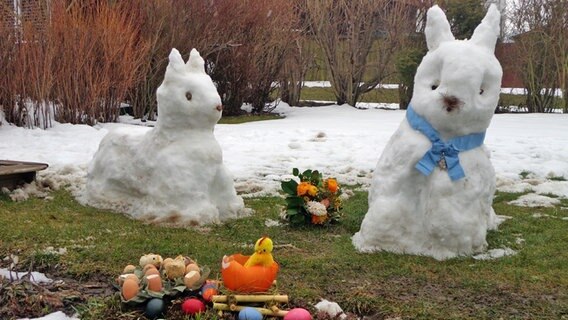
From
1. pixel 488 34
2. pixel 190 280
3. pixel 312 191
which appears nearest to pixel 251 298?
pixel 190 280

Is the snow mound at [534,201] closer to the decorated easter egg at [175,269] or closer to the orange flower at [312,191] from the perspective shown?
the orange flower at [312,191]

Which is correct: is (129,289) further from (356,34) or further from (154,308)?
(356,34)

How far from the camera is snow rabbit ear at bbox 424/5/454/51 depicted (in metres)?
5.11

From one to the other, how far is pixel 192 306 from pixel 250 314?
0.33 meters

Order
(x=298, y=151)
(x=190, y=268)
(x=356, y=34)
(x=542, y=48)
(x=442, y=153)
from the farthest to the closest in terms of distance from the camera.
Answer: (x=356, y=34)
(x=542, y=48)
(x=298, y=151)
(x=442, y=153)
(x=190, y=268)

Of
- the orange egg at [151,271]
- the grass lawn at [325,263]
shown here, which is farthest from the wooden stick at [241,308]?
the orange egg at [151,271]

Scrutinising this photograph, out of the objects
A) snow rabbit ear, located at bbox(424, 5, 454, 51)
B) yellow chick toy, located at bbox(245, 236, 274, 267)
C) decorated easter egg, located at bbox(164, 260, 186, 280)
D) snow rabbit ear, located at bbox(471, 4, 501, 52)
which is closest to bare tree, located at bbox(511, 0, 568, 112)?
snow rabbit ear, located at bbox(471, 4, 501, 52)

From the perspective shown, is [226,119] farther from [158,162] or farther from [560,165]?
[158,162]

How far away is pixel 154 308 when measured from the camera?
135 inches

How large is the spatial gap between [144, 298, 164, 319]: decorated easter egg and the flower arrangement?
243cm

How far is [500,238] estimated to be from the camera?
5.43 meters

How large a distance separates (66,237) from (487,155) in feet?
11.0

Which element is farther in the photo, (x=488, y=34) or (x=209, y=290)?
(x=488, y=34)

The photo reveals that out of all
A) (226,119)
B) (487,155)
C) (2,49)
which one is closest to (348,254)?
(487,155)
